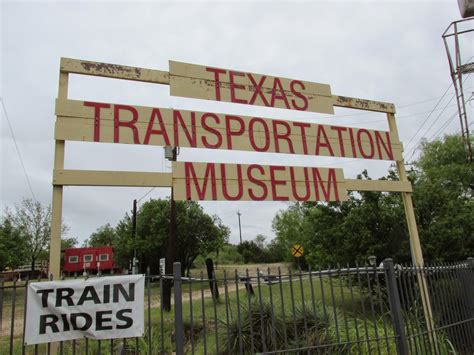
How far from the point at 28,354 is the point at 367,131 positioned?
826 cm

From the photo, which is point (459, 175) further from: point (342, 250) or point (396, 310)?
point (396, 310)

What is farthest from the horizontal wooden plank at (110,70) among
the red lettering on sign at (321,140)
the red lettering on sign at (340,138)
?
the red lettering on sign at (340,138)

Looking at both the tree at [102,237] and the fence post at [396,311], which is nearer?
the fence post at [396,311]

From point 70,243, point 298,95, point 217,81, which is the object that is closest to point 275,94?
point 298,95

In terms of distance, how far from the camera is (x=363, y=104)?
23.7ft

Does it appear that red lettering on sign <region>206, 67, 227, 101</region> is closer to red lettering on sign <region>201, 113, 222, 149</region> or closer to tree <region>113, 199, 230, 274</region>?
red lettering on sign <region>201, 113, 222, 149</region>

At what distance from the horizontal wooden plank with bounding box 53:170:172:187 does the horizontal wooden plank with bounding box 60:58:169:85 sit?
1377mm

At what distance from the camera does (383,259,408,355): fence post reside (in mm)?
5043

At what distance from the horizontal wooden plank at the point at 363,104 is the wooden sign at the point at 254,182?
139cm

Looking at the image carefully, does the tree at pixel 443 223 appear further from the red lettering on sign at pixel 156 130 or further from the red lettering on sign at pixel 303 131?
the red lettering on sign at pixel 156 130

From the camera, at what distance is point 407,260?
11.6 meters

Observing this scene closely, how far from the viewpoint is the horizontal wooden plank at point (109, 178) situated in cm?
483

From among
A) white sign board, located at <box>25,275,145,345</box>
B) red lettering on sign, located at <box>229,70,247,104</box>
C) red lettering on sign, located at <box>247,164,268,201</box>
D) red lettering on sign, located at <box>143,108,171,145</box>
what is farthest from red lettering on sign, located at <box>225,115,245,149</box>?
white sign board, located at <box>25,275,145,345</box>

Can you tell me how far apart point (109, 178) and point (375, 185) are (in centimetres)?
431
